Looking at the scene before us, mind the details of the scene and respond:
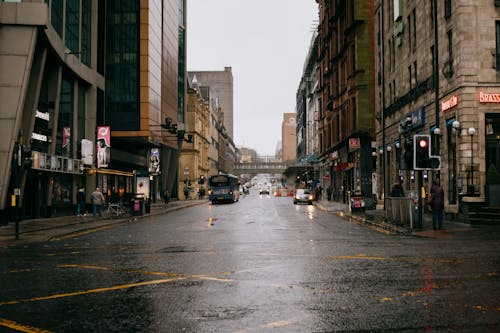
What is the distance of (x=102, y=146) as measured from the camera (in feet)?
136

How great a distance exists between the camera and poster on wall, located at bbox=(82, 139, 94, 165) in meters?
37.8

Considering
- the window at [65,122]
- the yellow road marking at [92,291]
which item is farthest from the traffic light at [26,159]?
the window at [65,122]

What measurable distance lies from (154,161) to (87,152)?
1967 cm

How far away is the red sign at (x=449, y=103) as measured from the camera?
26003mm

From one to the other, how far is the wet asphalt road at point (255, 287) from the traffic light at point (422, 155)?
4.84 m

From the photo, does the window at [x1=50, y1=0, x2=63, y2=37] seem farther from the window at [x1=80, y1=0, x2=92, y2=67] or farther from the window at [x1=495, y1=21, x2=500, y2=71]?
the window at [x1=495, y1=21, x2=500, y2=71]

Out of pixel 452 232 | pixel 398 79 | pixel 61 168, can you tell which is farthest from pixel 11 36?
pixel 398 79

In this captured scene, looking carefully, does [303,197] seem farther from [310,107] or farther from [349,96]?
[310,107]

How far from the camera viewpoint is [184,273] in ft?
34.6

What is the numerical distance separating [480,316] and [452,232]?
13301mm

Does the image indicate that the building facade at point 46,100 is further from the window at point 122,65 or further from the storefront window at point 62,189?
the window at point 122,65

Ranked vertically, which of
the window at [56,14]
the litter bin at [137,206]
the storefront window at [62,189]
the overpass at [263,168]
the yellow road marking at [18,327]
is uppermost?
the window at [56,14]

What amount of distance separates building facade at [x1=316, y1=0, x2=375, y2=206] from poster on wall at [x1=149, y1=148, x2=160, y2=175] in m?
19.3

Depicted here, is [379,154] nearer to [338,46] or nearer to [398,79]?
[398,79]
